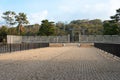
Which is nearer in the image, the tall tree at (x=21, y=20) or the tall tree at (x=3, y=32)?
the tall tree at (x=3, y=32)

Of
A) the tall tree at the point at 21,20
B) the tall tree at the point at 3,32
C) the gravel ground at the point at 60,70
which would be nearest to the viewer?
the gravel ground at the point at 60,70

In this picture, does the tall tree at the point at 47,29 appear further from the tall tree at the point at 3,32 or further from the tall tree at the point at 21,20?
the tall tree at the point at 3,32

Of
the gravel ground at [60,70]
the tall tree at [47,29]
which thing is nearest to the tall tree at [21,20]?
the tall tree at [47,29]

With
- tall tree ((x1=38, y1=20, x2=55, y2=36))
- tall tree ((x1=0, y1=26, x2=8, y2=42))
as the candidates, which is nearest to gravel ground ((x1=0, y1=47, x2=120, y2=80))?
tall tree ((x1=0, y1=26, x2=8, y2=42))

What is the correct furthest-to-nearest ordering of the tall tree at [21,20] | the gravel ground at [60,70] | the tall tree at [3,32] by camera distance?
the tall tree at [21,20] → the tall tree at [3,32] → the gravel ground at [60,70]

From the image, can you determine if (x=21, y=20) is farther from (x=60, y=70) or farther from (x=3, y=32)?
(x=60, y=70)

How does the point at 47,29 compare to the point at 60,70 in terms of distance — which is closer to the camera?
the point at 60,70

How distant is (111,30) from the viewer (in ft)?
323

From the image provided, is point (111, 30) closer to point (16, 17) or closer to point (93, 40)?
point (93, 40)

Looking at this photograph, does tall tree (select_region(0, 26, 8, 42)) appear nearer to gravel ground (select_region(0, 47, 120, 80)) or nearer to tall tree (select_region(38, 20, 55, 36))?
tall tree (select_region(38, 20, 55, 36))

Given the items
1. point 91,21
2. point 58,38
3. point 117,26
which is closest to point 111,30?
point 117,26

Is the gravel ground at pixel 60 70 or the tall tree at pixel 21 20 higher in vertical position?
the tall tree at pixel 21 20

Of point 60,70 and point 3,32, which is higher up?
point 3,32

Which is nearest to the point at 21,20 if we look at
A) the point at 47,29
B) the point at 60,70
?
the point at 47,29
